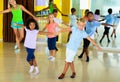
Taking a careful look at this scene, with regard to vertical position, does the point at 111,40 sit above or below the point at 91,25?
below

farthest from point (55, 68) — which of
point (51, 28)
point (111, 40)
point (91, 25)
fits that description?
point (111, 40)

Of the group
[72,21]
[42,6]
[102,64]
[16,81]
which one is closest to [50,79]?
[16,81]

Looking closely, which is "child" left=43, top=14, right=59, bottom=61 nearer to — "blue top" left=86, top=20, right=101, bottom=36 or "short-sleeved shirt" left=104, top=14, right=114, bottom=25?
"blue top" left=86, top=20, right=101, bottom=36

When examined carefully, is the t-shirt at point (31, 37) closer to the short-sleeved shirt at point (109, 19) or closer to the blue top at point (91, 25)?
the blue top at point (91, 25)

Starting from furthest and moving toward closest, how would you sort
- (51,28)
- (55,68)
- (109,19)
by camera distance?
(109,19)
(51,28)
(55,68)

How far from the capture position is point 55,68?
6.66 m

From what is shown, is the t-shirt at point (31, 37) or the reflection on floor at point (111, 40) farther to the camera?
the reflection on floor at point (111, 40)

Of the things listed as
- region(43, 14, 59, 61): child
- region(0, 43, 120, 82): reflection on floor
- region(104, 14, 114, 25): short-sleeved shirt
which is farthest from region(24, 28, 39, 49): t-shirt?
region(104, 14, 114, 25): short-sleeved shirt

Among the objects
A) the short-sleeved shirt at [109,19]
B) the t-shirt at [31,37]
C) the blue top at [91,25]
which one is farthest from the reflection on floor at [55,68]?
the short-sleeved shirt at [109,19]

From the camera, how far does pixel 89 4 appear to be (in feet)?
33.1

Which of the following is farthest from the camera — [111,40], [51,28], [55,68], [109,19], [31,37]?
[111,40]

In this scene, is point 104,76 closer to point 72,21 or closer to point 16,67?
point 16,67

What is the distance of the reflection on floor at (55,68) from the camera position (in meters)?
5.74

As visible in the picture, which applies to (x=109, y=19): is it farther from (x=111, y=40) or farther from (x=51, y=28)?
(x=51, y=28)
